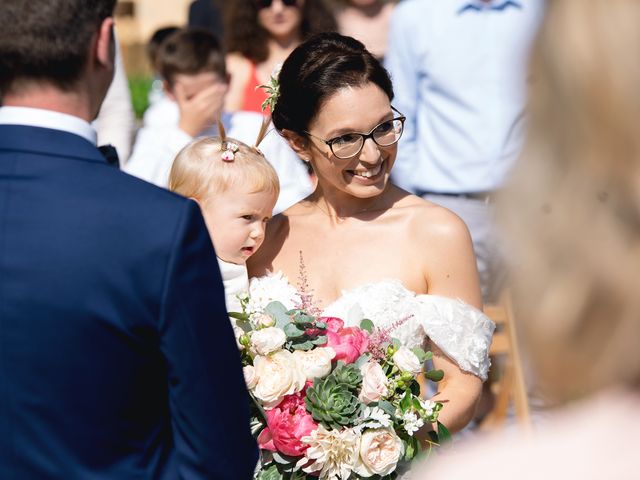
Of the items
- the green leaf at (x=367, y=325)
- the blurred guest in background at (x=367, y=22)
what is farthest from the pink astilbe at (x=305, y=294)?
the blurred guest in background at (x=367, y=22)

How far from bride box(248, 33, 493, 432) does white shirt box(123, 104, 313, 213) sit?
129 cm

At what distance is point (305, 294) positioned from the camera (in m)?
3.01

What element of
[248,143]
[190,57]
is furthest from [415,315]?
[190,57]

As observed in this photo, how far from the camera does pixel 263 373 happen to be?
263 centimetres

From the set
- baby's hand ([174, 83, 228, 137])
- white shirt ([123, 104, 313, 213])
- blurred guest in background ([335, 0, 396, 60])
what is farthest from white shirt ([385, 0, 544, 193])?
blurred guest in background ([335, 0, 396, 60])

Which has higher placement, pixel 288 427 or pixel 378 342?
pixel 378 342

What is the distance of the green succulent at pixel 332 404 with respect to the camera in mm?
2598

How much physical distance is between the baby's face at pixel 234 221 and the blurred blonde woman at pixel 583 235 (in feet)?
7.47

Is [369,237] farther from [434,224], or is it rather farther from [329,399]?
[329,399]

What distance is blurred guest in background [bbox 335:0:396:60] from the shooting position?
6266mm

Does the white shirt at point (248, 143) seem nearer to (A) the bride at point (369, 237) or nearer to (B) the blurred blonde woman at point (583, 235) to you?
(A) the bride at point (369, 237)

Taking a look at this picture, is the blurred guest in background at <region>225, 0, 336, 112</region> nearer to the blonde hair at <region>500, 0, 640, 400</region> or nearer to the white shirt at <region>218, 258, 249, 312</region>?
the white shirt at <region>218, 258, 249, 312</region>

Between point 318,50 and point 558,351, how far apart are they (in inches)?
103

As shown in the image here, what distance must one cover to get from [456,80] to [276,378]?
2782mm
